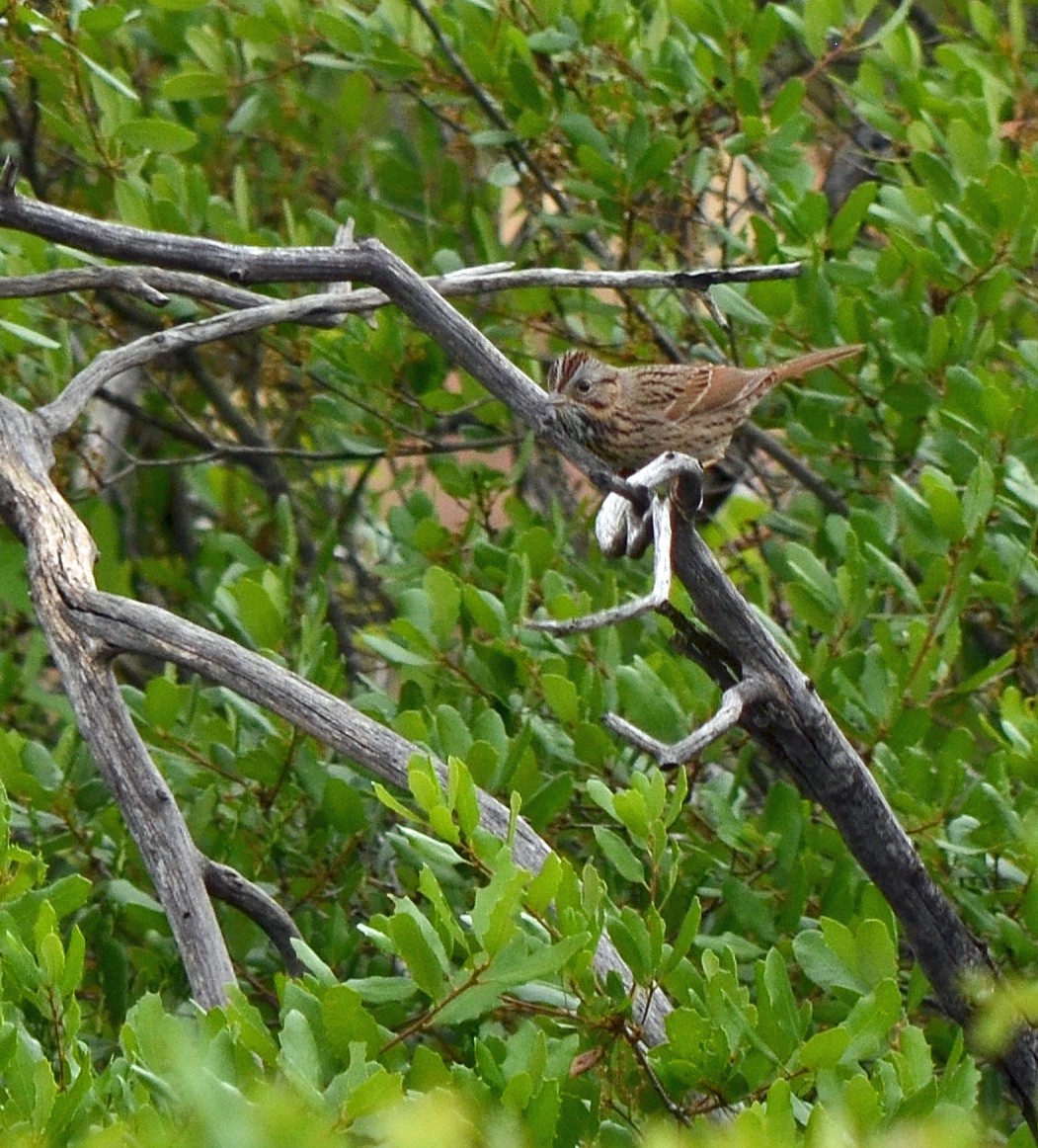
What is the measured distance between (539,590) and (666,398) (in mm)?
594

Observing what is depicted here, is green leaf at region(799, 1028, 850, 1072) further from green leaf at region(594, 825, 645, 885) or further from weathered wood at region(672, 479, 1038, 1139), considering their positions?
weathered wood at region(672, 479, 1038, 1139)

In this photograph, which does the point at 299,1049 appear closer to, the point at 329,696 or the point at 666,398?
the point at 329,696

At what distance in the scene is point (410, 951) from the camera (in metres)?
2.11

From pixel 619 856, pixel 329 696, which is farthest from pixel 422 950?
pixel 329 696

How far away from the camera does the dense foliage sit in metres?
2.26

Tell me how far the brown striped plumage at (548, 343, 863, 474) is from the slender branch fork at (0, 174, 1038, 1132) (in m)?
1.10

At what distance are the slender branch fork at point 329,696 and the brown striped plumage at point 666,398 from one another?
1.10m

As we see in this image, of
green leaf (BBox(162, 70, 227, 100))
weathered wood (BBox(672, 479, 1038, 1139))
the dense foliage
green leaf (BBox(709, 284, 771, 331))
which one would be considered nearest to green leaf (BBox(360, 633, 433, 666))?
the dense foliage

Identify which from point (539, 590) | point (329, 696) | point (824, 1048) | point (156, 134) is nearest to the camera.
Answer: point (824, 1048)

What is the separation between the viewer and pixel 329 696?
281 centimetres

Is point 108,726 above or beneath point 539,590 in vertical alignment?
above

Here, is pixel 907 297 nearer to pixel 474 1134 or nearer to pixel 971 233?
pixel 971 233

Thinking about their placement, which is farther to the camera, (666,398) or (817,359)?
(666,398)

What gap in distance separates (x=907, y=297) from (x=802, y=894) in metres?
1.55
